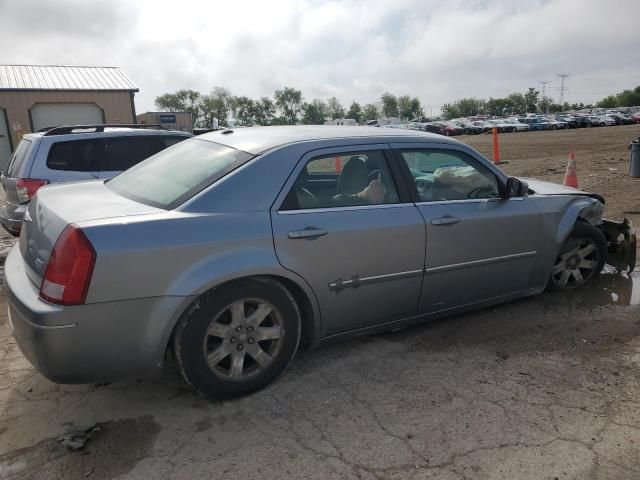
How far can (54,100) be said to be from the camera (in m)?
24.6

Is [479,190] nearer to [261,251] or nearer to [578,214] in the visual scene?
[578,214]

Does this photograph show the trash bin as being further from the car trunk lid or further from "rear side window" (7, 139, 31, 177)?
"rear side window" (7, 139, 31, 177)

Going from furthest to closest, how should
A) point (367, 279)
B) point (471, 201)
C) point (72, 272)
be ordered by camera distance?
point (471, 201) < point (367, 279) < point (72, 272)

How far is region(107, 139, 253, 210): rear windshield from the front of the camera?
3100 mm

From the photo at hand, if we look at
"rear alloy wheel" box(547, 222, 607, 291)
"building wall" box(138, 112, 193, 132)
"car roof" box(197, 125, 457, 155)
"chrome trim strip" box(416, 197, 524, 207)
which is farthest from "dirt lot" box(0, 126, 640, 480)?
"building wall" box(138, 112, 193, 132)

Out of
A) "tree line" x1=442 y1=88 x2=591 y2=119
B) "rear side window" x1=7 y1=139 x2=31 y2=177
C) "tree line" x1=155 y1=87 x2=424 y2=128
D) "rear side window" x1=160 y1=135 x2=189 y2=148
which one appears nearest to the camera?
"rear side window" x1=7 y1=139 x2=31 y2=177

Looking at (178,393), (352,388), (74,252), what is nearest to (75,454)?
(178,393)

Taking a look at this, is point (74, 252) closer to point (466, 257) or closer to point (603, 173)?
point (466, 257)

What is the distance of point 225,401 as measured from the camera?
3049mm

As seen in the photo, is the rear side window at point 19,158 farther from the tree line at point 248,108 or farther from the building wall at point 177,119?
the tree line at point 248,108

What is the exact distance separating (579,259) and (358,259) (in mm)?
2612

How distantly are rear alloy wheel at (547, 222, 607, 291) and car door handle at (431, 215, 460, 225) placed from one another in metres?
1.47

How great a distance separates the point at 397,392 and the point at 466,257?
1206 mm

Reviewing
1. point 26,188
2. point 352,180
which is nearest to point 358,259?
point 352,180
